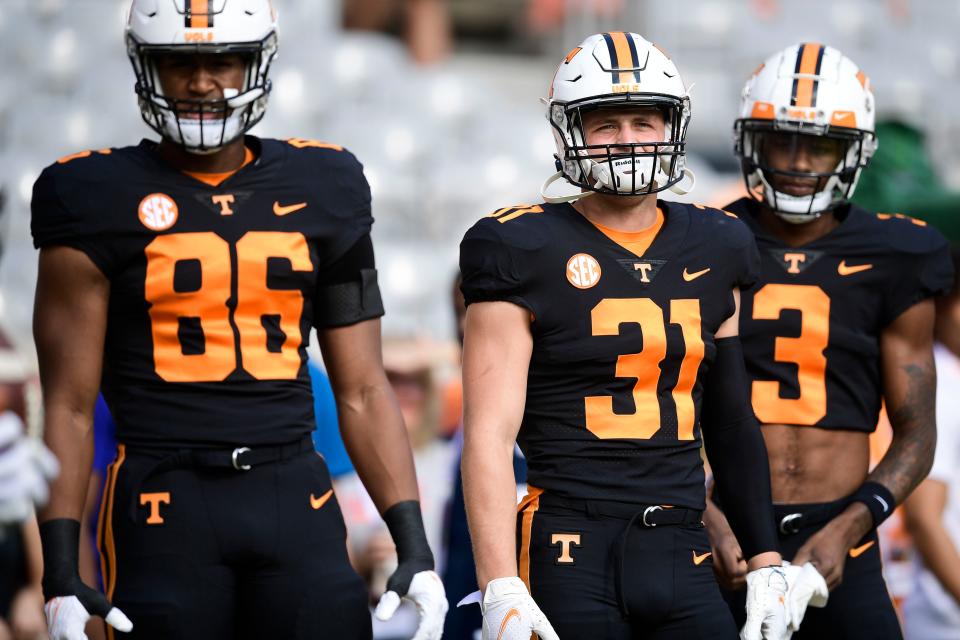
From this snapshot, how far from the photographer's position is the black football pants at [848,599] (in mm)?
3816

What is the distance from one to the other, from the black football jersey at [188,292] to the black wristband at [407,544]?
1.03ft

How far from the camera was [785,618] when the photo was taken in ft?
11.1

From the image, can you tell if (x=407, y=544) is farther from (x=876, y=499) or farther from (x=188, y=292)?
(x=876, y=499)

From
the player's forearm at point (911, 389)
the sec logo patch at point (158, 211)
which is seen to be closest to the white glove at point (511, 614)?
the sec logo patch at point (158, 211)

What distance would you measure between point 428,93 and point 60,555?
10.4 metres

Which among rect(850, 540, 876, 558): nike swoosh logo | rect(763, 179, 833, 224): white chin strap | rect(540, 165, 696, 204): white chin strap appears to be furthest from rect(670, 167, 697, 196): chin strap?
rect(850, 540, 876, 558): nike swoosh logo

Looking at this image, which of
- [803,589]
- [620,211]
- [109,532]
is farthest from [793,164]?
[109,532]

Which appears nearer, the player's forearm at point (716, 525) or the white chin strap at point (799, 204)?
the player's forearm at point (716, 525)

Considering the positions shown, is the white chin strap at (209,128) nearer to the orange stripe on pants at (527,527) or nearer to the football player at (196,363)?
the football player at (196,363)

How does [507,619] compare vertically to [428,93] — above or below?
above

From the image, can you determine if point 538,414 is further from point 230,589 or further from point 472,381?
point 230,589

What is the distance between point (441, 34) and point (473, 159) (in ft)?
19.5

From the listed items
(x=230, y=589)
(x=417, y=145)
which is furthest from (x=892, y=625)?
(x=417, y=145)

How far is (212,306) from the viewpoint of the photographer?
11.0ft
